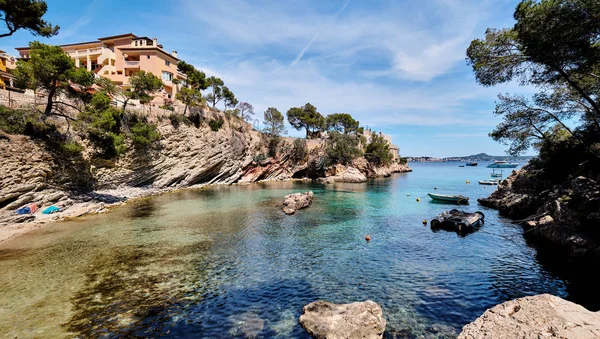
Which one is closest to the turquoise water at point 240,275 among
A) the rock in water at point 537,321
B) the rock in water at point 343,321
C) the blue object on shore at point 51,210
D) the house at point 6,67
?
the rock in water at point 343,321

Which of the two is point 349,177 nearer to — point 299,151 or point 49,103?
point 299,151

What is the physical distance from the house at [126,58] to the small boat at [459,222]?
42219 mm

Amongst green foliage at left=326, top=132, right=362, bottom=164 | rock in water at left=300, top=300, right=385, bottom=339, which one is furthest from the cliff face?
green foliage at left=326, top=132, right=362, bottom=164

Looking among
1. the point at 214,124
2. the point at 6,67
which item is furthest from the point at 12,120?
the point at 214,124

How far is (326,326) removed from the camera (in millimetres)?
7527

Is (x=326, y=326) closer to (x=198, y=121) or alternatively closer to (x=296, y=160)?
(x=198, y=121)

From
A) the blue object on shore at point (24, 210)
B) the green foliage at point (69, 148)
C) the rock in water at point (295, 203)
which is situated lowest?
the rock in water at point (295, 203)

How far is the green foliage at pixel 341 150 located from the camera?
64.9 meters

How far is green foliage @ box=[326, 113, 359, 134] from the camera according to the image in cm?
8444

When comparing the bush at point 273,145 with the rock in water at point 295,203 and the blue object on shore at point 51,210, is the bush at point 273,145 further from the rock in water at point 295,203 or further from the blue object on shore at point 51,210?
the blue object on shore at point 51,210

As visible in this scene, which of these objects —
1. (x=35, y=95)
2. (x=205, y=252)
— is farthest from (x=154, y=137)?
(x=205, y=252)

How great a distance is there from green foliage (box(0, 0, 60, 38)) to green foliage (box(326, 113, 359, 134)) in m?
69.8

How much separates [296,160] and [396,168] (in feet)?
146

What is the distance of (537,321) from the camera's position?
5430 millimetres
